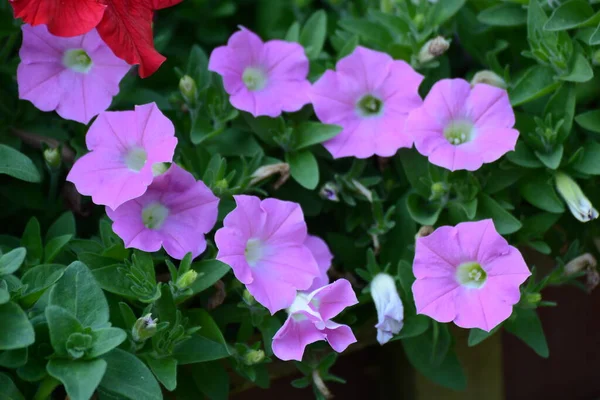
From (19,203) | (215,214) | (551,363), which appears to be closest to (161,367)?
(215,214)

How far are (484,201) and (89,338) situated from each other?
0.47 meters

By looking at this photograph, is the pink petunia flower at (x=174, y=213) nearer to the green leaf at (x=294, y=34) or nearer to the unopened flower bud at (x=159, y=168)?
the unopened flower bud at (x=159, y=168)

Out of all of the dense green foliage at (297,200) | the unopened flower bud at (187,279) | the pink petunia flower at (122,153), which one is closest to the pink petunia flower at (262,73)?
the dense green foliage at (297,200)

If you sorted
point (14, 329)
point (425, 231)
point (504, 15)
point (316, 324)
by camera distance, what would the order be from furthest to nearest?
point (504, 15) → point (425, 231) → point (316, 324) → point (14, 329)

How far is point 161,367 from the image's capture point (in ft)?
2.58

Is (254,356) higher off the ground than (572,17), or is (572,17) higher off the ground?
(572,17)

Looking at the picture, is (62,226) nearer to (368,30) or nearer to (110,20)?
(110,20)

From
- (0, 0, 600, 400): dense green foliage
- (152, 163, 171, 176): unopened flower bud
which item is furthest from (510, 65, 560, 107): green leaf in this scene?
(152, 163, 171, 176): unopened flower bud

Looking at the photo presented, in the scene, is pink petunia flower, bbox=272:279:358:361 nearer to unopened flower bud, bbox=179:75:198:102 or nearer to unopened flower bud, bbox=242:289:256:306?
unopened flower bud, bbox=242:289:256:306

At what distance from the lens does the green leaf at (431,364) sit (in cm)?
96

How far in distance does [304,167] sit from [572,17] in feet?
1.21

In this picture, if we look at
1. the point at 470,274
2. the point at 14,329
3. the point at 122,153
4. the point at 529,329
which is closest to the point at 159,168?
the point at 122,153

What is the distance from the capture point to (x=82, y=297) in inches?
29.4

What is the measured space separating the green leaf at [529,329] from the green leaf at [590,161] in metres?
0.18
